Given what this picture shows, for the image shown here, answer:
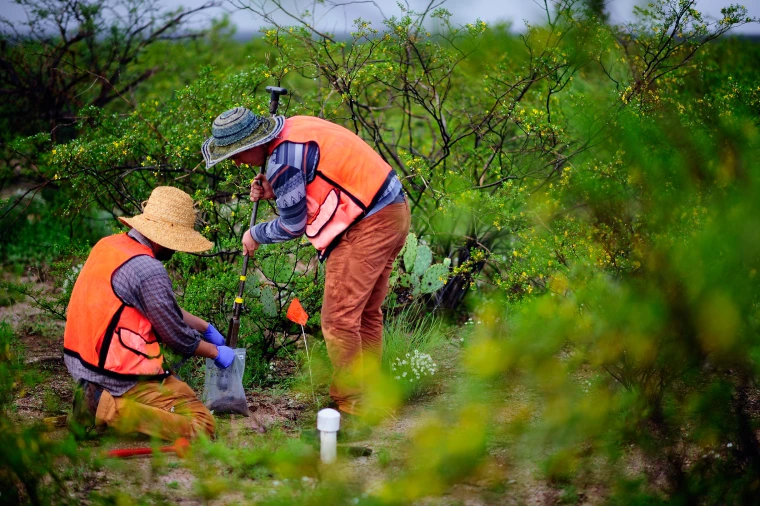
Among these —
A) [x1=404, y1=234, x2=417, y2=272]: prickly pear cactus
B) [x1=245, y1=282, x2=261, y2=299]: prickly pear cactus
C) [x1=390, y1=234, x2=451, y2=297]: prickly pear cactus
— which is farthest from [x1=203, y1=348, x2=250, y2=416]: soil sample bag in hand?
[x1=404, y1=234, x2=417, y2=272]: prickly pear cactus

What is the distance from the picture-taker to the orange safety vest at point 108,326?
367 centimetres

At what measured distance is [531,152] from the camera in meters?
6.00

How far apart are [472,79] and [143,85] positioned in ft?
14.8

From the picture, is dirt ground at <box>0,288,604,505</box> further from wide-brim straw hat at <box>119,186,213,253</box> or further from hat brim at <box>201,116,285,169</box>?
hat brim at <box>201,116,285,169</box>

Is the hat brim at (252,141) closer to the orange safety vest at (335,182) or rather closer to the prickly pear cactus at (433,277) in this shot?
the orange safety vest at (335,182)

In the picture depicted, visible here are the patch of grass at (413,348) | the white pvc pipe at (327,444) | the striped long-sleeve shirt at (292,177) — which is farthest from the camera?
the patch of grass at (413,348)

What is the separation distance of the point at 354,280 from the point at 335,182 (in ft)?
1.63

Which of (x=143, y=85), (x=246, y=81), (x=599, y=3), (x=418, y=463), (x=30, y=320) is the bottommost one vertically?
(x=418, y=463)

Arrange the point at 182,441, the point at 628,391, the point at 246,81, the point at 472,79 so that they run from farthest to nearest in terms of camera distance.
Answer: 1. the point at 472,79
2. the point at 246,81
3. the point at 182,441
4. the point at 628,391

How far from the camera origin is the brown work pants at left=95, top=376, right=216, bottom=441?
368 centimetres

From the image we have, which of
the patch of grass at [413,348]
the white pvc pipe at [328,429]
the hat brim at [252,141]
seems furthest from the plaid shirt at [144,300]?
the patch of grass at [413,348]

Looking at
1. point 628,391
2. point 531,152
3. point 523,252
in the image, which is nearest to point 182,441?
point 628,391

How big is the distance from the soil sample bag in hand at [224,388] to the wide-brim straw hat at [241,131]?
1.08 meters

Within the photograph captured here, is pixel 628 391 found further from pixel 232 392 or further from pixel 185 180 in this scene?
pixel 185 180
